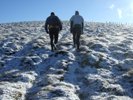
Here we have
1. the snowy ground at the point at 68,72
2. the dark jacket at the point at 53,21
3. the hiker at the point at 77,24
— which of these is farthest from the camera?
the hiker at the point at 77,24

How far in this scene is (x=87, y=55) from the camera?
75.5 feet

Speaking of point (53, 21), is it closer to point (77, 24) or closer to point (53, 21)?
point (53, 21)

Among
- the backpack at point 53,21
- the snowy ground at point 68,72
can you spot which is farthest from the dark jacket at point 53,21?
the snowy ground at point 68,72

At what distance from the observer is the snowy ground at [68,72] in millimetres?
15524

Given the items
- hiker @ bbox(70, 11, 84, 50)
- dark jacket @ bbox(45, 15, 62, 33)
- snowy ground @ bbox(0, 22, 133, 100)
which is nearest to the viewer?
snowy ground @ bbox(0, 22, 133, 100)

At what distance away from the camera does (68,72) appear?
1920 centimetres

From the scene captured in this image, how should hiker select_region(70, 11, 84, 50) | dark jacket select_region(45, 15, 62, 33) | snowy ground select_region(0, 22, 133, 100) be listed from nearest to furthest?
1. snowy ground select_region(0, 22, 133, 100)
2. dark jacket select_region(45, 15, 62, 33)
3. hiker select_region(70, 11, 84, 50)

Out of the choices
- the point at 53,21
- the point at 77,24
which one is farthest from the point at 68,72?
the point at 77,24

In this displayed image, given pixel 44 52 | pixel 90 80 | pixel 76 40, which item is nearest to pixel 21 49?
pixel 44 52

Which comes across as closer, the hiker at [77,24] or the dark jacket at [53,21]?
the dark jacket at [53,21]

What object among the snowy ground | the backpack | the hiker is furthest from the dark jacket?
the snowy ground

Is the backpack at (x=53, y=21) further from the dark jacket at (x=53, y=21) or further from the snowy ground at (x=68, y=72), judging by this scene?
the snowy ground at (x=68, y=72)

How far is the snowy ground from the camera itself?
1552 centimetres

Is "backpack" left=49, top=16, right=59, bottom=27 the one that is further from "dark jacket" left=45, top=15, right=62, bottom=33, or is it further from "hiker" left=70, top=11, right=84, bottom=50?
"hiker" left=70, top=11, right=84, bottom=50
